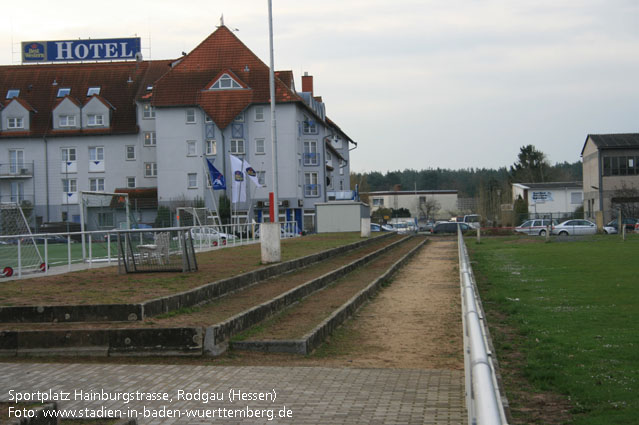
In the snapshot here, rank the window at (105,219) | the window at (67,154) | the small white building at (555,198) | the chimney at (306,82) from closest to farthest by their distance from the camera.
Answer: the window at (105,219) → the window at (67,154) → the chimney at (306,82) → the small white building at (555,198)

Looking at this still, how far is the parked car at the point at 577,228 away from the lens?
201 ft

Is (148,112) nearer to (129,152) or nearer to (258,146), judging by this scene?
(129,152)

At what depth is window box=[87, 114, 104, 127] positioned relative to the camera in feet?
229

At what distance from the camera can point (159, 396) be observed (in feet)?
23.8

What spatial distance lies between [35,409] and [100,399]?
1.97 metres

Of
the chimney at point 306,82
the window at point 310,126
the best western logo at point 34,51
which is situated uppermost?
the best western logo at point 34,51

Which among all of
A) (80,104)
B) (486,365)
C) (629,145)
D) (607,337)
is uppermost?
(80,104)

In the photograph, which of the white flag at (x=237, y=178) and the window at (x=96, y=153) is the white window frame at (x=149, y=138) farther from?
the white flag at (x=237, y=178)

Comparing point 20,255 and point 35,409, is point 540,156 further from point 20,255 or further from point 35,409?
point 35,409

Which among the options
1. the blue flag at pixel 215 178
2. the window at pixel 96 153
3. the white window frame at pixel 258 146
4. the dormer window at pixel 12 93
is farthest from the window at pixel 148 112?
the blue flag at pixel 215 178

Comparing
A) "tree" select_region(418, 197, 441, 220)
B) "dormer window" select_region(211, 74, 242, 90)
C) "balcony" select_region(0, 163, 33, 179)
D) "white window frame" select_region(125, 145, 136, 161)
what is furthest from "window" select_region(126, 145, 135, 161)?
"tree" select_region(418, 197, 441, 220)

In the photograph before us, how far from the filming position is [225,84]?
6606 cm

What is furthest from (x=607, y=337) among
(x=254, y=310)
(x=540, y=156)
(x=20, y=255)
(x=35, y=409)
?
(x=540, y=156)

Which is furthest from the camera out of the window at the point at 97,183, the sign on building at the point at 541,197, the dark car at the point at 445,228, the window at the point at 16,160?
the sign on building at the point at 541,197
